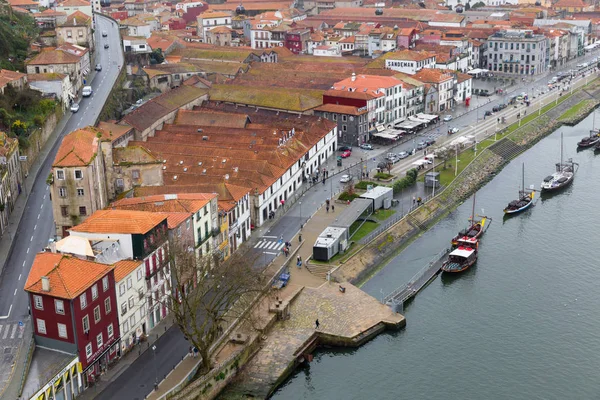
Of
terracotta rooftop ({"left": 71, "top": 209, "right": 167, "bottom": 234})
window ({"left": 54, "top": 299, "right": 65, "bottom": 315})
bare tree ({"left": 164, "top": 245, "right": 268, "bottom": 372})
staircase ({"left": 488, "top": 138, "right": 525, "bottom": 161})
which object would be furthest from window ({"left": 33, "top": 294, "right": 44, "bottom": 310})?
staircase ({"left": 488, "top": 138, "right": 525, "bottom": 161})

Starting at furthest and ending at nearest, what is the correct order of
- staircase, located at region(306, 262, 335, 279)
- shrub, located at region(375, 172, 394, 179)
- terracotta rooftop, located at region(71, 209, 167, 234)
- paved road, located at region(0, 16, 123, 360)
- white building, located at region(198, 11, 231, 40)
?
white building, located at region(198, 11, 231, 40) → shrub, located at region(375, 172, 394, 179) → staircase, located at region(306, 262, 335, 279) → paved road, located at region(0, 16, 123, 360) → terracotta rooftop, located at region(71, 209, 167, 234)

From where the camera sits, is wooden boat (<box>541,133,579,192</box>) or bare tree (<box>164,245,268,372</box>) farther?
wooden boat (<box>541,133,579,192</box>)

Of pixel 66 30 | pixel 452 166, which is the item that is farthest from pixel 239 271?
pixel 66 30

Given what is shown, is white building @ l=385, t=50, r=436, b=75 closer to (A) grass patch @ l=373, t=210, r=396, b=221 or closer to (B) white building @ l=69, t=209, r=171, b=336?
(A) grass patch @ l=373, t=210, r=396, b=221

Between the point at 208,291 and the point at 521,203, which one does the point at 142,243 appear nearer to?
the point at 208,291

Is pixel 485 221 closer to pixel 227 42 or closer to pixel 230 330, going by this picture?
pixel 230 330

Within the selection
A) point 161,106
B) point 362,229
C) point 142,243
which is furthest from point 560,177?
point 142,243

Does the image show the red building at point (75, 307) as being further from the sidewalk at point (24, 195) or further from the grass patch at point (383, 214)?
the grass patch at point (383, 214)

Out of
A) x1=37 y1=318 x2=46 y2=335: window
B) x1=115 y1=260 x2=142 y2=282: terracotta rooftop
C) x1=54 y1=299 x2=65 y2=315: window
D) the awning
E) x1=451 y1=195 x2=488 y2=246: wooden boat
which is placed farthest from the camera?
the awning
